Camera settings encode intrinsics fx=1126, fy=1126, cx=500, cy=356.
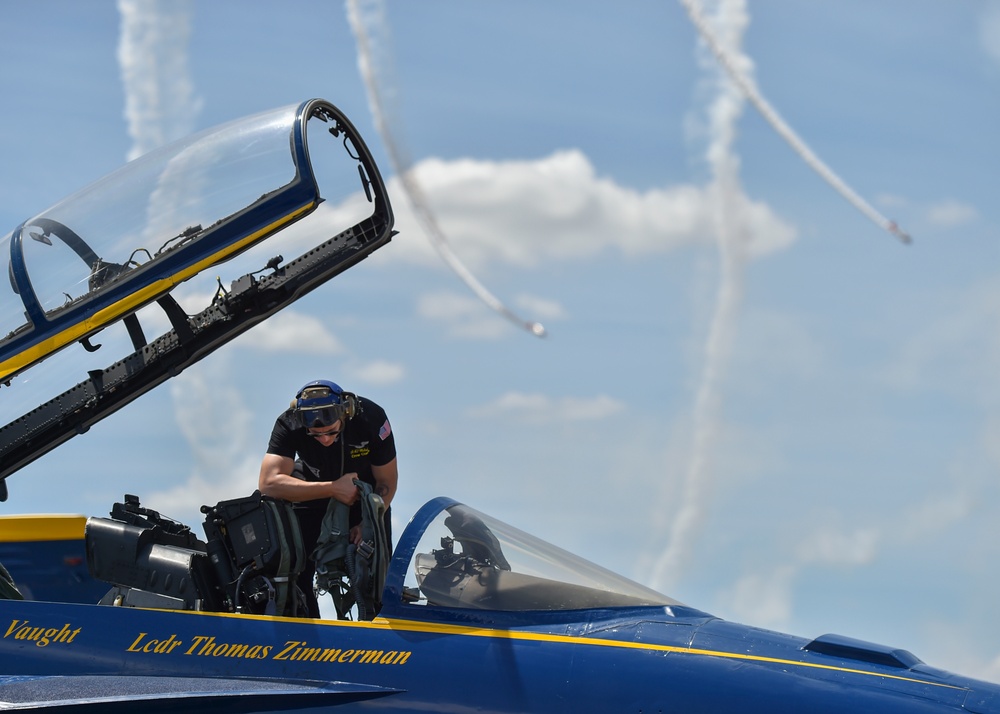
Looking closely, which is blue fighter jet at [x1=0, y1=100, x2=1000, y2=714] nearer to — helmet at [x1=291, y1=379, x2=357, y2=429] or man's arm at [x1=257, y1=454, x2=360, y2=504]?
man's arm at [x1=257, y1=454, x2=360, y2=504]

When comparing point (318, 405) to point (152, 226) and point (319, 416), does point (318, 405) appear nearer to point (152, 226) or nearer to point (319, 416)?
point (319, 416)

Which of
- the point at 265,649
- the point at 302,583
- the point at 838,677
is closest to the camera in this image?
the point at 838,677

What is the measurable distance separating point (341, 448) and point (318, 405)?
556 mm

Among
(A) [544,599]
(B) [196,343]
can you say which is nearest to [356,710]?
(A) [544,599]

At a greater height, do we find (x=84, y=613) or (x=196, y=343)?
(x=196, y=343)

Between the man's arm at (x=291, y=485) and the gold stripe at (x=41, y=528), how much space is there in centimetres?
194

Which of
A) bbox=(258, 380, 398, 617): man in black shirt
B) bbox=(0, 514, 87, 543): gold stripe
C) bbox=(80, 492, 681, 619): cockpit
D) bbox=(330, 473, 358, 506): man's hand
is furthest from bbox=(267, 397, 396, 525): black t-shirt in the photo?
bbox=(0, 514, 87, 543): gold stripe

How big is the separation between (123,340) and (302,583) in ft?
6.73

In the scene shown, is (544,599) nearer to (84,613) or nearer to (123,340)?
(84,613)

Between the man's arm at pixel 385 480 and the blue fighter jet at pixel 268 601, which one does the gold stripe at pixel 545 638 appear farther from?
the man's arm at pixel 385 480

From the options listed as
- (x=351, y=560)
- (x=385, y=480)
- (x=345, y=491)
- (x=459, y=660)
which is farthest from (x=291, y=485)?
(x=459, y=660)

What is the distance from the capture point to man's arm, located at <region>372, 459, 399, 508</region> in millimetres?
6773

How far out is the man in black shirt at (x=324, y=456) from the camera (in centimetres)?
595

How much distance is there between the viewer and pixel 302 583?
19.0 feet
